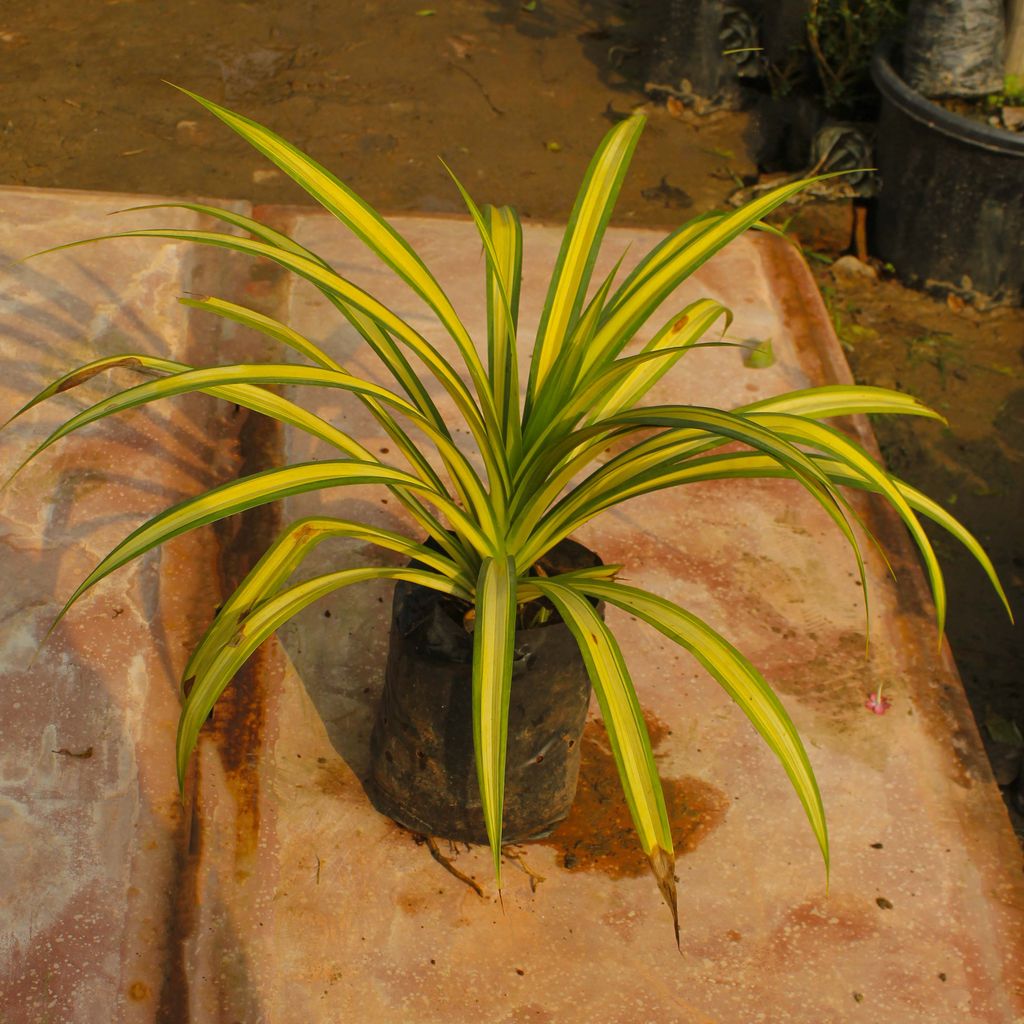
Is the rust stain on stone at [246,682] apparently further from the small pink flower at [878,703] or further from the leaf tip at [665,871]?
the small pink flower at [878,703]

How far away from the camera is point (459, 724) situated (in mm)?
1784

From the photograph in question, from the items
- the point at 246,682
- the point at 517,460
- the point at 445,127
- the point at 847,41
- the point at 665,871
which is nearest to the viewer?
the point at 665,871

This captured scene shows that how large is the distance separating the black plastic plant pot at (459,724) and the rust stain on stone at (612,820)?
6cm

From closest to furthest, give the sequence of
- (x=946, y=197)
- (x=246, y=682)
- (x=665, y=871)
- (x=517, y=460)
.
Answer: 1. (x=665, y=871)
2. (x=517, y=460)
3. (x=246, y=682)
4. (x=946, y=197)

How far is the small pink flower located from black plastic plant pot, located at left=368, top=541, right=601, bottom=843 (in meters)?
0.57

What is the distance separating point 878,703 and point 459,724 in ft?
2.60

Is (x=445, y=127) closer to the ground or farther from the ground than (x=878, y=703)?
closer to the ground

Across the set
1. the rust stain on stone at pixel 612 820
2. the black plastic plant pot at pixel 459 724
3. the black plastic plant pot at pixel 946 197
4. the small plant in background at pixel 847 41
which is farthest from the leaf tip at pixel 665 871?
the small plant in background at pixel 847 41

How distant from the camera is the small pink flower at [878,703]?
2.18 m

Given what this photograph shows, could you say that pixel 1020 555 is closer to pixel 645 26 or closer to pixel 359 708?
pixel 359 708

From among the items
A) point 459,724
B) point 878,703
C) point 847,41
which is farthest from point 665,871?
point 847,41

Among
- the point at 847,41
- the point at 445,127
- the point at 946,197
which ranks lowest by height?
the point at 445,127

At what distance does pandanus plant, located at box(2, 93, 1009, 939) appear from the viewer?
147 cm

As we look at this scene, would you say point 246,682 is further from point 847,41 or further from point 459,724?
point 847,41
